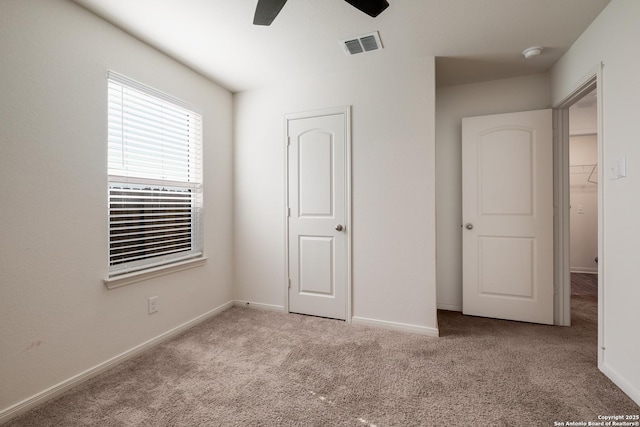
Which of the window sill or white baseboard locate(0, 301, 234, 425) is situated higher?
the window sill

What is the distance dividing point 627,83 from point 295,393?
2.73 meters

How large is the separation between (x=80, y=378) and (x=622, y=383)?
135 inches

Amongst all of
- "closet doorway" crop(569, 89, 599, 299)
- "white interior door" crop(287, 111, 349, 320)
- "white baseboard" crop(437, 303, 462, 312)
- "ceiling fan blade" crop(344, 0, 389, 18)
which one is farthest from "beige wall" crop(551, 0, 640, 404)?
"closet doorway" crop(569, 89, 599, 299)

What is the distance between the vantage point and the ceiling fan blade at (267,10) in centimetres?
157

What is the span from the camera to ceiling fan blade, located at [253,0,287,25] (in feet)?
5.14

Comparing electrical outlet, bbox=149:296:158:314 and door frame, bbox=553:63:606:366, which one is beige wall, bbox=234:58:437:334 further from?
door frame, bbox=553:63:606:366

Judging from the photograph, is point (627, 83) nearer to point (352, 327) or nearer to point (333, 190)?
point (333, 190)

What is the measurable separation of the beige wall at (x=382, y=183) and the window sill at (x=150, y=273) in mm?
794

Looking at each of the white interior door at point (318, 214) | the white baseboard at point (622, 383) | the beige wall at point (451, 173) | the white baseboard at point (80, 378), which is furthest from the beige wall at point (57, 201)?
the white baseboard at point (622, 383)

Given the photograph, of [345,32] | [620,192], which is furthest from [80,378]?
[620,192]

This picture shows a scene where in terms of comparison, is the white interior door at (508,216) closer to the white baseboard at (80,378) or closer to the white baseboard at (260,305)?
the white baseboard at (260,305)

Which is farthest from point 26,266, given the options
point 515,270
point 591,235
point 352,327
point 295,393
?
point 591,235

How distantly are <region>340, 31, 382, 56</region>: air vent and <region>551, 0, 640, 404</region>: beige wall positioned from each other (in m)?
1.49

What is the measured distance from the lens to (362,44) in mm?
2426
